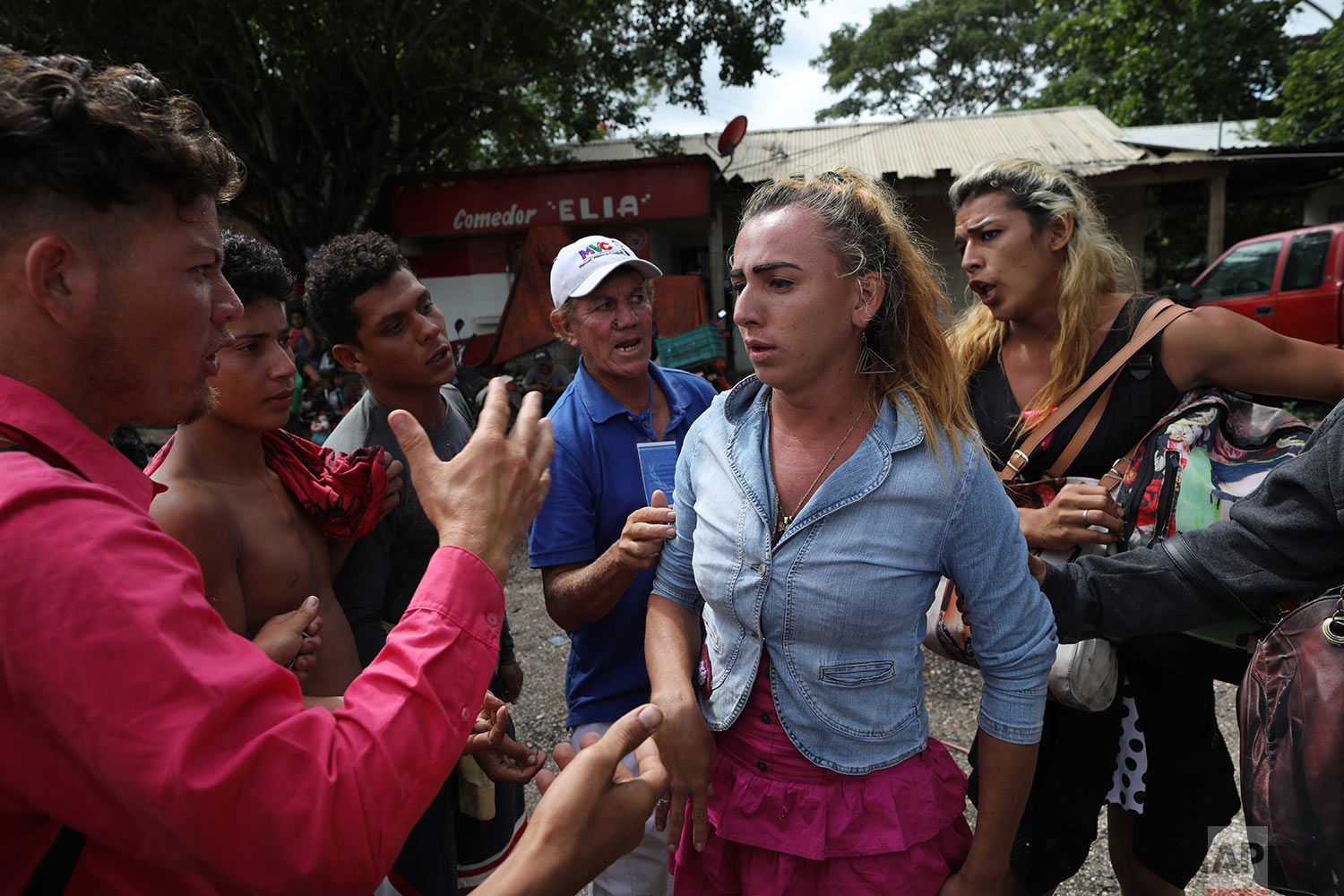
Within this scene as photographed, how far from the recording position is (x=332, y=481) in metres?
2.05

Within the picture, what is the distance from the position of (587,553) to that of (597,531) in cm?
9

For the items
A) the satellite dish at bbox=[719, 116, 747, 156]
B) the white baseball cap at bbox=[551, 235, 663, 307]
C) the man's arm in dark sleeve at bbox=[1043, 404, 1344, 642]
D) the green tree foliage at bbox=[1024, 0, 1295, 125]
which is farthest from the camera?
the green tree foliage at bbox=[1024, 0, 1295, 125]

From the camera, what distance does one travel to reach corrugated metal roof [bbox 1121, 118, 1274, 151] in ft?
38.4

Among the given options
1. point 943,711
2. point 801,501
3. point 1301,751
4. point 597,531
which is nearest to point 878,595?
point 801,501

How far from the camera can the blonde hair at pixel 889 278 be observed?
175 cm

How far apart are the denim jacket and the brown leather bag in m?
0.38

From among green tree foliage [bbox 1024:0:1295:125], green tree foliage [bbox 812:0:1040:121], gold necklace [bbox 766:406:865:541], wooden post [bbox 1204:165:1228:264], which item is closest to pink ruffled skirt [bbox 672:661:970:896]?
gold necklace [bbox 766:406:865:541]

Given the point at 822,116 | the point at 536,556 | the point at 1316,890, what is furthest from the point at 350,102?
the point at 822,116

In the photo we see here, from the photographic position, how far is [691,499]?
1956mm

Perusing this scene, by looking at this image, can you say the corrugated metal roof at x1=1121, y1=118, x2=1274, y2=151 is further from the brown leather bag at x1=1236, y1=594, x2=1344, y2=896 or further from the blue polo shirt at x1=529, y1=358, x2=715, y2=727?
the brown leather bag at x1=1236, y1=594, x2=1344, y2=896

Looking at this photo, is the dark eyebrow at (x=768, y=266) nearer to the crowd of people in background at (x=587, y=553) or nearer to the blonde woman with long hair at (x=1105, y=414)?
the crowd of people in background at (x=587, y=553)

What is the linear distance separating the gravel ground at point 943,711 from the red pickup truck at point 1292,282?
6028 millimetres

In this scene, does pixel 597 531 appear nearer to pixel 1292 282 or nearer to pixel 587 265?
pixel 587 265

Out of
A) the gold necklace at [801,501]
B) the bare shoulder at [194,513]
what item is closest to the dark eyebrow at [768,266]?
the gold necklace at [801,501]
